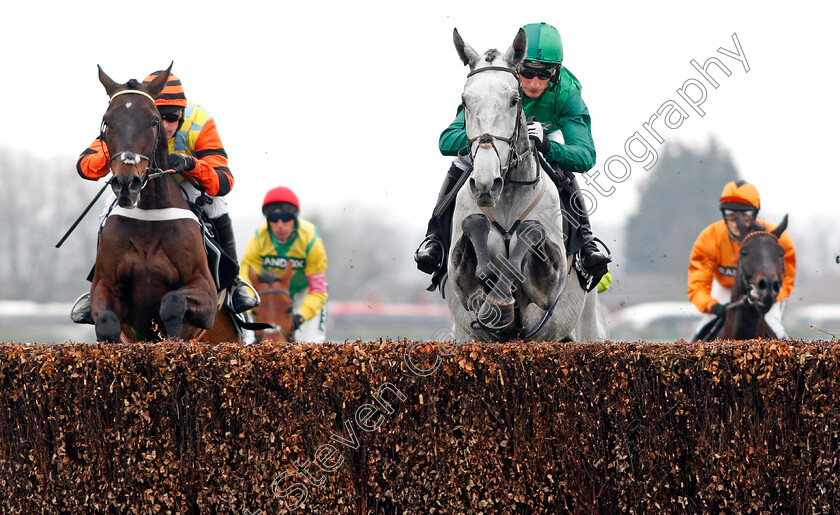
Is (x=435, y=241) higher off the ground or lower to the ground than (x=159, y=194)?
lower

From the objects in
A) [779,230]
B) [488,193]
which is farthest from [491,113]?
[779,230]

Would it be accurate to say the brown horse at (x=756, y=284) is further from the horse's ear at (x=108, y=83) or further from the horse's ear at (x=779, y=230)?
the horse's ear at (x=108, y=83)

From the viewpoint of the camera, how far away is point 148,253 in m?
5.66

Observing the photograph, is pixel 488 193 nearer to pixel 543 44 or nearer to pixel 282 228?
→ pixel 543 44

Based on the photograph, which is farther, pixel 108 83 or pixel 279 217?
pixel 279 217

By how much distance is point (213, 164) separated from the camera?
20.3 ft

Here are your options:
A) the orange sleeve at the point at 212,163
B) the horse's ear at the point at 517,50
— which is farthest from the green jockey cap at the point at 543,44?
the orange sleeve at the point at 212,163

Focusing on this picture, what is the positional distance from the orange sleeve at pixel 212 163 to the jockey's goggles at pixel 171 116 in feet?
0.64

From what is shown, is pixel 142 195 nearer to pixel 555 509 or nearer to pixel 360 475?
pixel 360 475

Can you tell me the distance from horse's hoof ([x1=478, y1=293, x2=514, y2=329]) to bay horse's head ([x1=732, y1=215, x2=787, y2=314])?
9.51 ft

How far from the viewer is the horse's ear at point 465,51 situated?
523cm

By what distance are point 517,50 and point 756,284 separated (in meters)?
3.37

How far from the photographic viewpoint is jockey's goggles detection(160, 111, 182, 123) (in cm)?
609

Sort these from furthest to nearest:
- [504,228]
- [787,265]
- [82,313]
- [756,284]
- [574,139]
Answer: [787,265], [756,284], [82,313], [574,139], [504,228]
